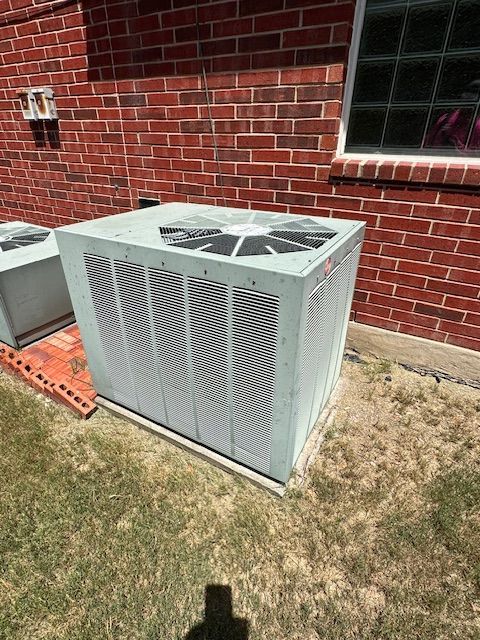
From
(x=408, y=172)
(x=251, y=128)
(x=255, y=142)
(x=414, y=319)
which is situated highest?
(x=251, y=128)

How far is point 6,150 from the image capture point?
15.2 ft

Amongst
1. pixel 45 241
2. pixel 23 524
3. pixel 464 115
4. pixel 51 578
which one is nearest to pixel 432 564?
pixel 51 578

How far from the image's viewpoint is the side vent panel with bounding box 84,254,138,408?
2033 millimetres

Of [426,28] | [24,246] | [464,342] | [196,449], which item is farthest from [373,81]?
[24,246]

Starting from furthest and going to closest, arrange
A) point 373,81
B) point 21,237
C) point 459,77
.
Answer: point 21,237
point 373,81
point 459,77

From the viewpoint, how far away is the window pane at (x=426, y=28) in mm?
2252

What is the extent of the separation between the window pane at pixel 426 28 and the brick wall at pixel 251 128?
1.39 ft

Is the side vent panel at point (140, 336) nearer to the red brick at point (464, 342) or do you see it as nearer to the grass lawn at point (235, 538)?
the grass lawn at point (235, 538)

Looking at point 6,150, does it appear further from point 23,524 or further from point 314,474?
point 314,474

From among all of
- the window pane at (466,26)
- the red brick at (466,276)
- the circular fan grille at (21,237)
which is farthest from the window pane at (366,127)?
the circular fan grille at (21,237)

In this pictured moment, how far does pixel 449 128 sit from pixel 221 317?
220cm

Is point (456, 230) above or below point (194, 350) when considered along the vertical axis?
above

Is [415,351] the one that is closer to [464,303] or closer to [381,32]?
[464,303]

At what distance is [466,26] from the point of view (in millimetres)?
2215
